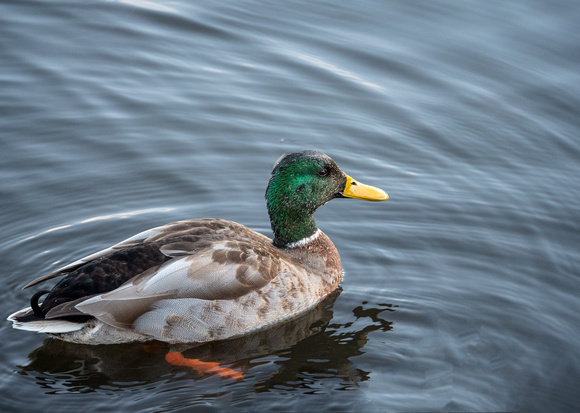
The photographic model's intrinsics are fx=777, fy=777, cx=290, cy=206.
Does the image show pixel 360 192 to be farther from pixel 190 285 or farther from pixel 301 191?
pixel 190 285

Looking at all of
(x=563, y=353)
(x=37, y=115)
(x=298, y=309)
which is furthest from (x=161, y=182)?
(x=563, y=353)

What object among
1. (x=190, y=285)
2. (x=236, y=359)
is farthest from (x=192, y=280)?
(x=236, y=359)

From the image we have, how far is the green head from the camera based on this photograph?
7199 mm

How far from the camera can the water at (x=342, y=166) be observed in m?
6.26

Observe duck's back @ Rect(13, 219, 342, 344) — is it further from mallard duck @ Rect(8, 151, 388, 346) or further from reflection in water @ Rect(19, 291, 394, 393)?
reflection in water @ Rect(19, 291, 394, 393)

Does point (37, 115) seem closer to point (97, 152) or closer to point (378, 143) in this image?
point (97, 152)

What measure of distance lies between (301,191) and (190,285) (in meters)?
1.48

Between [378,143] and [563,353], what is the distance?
3.88 meters

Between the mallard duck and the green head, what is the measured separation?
1cm

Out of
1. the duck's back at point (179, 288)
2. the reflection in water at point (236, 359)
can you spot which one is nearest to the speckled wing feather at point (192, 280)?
the duck's back at point (179, 288)

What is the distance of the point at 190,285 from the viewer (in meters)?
6.41

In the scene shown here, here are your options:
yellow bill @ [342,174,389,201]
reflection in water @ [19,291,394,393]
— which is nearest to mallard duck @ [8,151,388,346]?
reflection in water @ [19,291,394,393]

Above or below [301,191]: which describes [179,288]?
below

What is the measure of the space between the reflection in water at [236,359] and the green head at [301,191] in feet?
3.04
